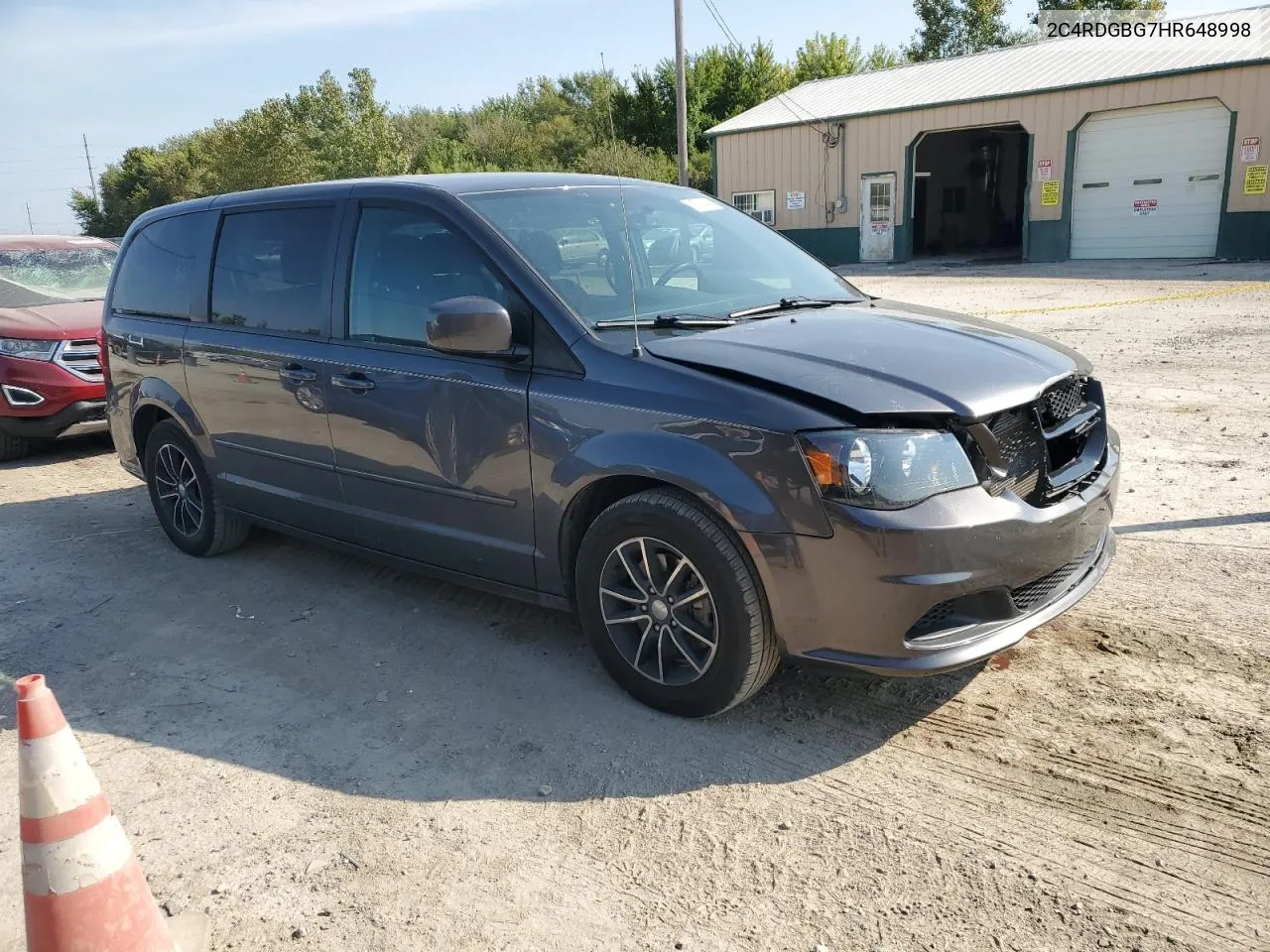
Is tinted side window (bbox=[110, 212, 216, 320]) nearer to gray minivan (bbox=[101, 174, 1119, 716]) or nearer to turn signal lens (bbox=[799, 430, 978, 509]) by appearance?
gray minivan (bbox=[101, 174, 1119, 716])

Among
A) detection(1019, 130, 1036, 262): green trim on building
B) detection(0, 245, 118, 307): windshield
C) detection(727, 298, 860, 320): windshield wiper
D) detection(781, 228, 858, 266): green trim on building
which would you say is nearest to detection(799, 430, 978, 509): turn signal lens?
detection(727, 298, 860, 320): windshield wiper

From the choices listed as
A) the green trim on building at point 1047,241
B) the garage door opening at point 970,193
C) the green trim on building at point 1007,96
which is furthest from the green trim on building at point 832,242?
the green trim on building at point 1047,241

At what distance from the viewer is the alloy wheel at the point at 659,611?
3355 mm

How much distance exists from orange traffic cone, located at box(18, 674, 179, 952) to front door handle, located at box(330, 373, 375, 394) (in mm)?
1982

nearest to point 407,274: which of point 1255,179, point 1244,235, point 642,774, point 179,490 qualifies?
point 642,774

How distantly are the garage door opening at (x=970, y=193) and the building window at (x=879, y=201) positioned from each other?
1008 millimetres

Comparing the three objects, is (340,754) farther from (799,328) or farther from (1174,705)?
(1174,705)

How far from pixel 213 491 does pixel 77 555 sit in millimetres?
1126

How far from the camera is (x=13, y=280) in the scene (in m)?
9.52

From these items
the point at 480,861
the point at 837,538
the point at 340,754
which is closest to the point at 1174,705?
the point at 837,538

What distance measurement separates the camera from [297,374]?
4.52 m

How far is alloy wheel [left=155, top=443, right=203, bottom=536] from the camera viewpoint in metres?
5.54

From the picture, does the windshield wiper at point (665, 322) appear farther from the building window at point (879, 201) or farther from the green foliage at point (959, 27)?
the green foliage at point (959, 27)

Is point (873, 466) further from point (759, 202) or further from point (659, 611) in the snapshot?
point (759, 202)
